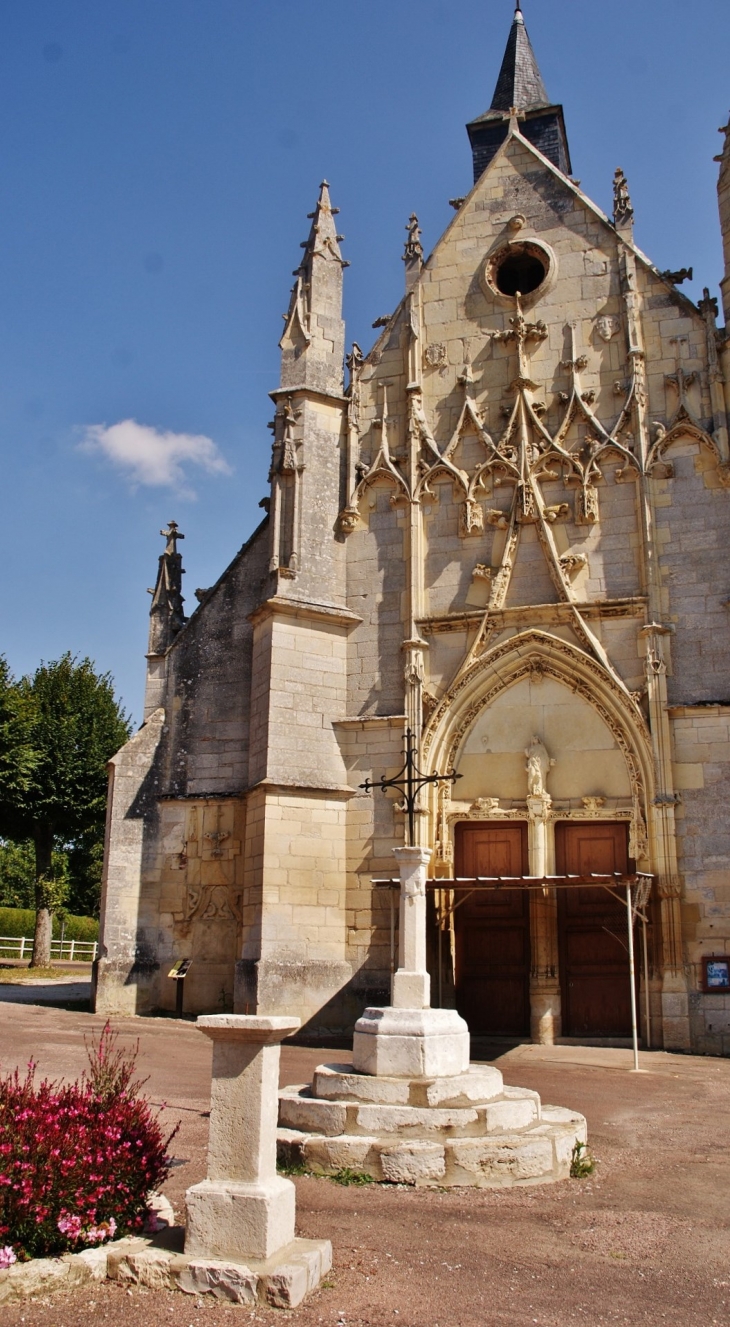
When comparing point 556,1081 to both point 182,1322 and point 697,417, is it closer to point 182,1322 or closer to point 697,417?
point 182,1322

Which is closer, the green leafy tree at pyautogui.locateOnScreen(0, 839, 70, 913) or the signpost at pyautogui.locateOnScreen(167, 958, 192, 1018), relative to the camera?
the signpost at pyautogui.locateOnScreen(167, 958, 192, 1018)

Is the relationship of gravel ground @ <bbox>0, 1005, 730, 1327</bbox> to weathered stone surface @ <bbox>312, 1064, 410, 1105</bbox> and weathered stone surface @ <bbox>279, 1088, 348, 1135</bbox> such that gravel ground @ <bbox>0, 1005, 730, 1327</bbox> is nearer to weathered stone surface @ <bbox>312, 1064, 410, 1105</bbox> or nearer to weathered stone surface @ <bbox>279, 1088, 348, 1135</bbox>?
weathered stone surface @ <bbox>279, 1088, 348, 1135</bbox>

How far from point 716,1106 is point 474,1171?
392 cm

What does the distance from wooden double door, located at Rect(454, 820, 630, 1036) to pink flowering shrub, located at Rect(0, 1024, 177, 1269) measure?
8745 mm

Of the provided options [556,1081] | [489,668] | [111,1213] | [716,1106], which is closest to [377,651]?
[489,668]

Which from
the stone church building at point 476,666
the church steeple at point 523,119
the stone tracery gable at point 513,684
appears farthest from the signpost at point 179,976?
the church steeple at point 523,119

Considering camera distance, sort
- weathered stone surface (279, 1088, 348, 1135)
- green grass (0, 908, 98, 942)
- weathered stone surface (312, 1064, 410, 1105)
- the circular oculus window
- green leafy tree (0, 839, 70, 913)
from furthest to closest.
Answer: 1. green leafy tree (0, 839, 70, 913)
2. green grass (0, 908, 98, 942)
3. the circular oculus window
4. weathered stone surface (312, 1064, 410, 1105)
5. weathered stone surface (279, 1088, 348, 1135)

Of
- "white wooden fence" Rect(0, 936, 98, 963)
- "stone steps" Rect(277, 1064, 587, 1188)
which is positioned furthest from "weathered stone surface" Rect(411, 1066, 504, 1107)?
"white wooden fence" Rect(0, 936, 98, 963)

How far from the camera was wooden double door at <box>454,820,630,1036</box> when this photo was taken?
1373 cm

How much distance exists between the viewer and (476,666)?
15.0 meters

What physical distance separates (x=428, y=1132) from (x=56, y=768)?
21474 mm

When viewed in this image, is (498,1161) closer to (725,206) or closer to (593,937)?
(593,937)

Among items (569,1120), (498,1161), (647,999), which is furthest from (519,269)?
(498,1161)

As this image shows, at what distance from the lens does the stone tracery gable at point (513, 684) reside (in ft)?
46.9
